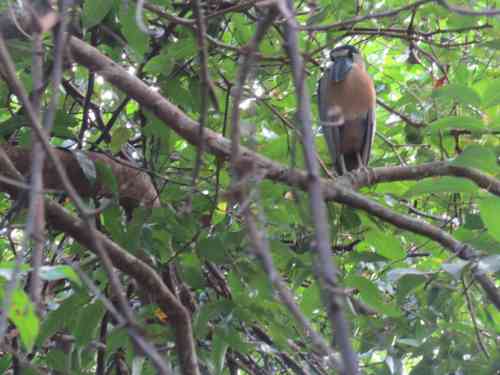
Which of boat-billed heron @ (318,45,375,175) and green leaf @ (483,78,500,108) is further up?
boat-billed heron @ (318,45,375,175)

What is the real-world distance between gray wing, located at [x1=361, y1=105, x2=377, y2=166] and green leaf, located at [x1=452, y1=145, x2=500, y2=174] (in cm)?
186

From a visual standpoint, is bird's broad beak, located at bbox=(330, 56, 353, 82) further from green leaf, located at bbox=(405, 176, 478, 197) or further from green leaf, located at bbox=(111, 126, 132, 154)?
green leaf, located at bbox=(405, 176, 478, 197)

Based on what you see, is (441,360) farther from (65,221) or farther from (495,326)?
(65,221)

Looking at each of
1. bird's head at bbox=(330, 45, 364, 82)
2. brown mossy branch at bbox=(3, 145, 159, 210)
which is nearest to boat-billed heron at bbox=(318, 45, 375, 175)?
bird's head at bbox=(330, 45, 364, 82)

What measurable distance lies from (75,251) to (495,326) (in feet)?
4.21

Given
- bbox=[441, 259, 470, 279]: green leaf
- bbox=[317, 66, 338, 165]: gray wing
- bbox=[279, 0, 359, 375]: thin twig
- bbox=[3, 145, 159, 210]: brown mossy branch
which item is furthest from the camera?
bbox=[317, 66, 338, 165]: gray wing

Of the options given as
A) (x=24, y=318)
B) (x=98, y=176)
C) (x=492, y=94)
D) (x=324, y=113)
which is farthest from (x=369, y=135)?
(x=24, y=318)

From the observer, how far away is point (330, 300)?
0.69 metres

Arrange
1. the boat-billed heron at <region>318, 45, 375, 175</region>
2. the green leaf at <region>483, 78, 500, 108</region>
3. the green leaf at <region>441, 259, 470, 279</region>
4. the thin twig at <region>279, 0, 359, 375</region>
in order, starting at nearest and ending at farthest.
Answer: the thin twig at <region>279, 0, 359, 375</region> < the green leaf at <region>441, 259, 470, 279</region> < the green leaf at <region>483, 78, 500, 108</region> < the boat-billed heron at <region>318, 45, 375, 175</region>

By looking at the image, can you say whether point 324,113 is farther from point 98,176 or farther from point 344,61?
point 98,176

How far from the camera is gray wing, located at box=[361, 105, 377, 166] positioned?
12.8 feet

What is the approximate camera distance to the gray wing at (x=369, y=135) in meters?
3.91

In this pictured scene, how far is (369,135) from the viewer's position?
160 inches

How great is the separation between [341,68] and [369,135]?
0.51 metres
